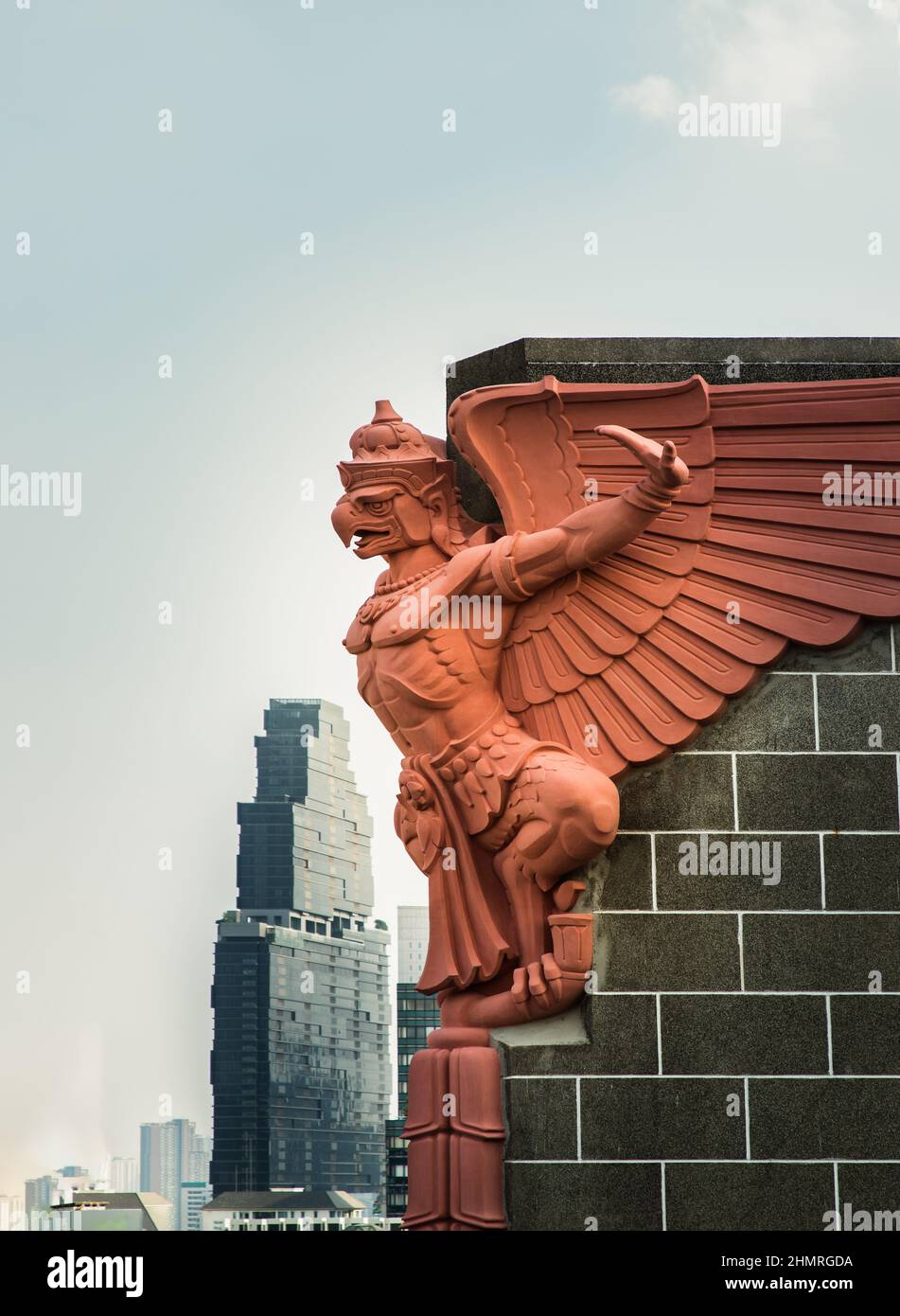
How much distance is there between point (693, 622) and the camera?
905 centimetres

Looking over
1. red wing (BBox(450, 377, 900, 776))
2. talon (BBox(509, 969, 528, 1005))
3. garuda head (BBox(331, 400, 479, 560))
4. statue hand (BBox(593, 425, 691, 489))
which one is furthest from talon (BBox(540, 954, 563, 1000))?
statue hand (BBox(593, 425, 691, 489))

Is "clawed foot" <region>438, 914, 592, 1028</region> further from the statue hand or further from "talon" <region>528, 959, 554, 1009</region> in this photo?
the statue hand

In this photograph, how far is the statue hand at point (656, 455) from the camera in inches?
340

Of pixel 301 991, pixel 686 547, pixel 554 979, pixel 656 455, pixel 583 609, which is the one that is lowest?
pixel 301 991

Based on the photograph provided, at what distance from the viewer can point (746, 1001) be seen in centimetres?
868

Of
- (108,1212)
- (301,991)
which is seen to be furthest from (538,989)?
(301,991)

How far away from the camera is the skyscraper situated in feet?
134

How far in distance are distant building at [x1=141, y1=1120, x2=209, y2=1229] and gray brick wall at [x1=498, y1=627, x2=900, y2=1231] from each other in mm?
26856

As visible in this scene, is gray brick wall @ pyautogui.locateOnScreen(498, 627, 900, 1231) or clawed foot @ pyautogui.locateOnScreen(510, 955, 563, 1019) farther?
clawed foot @ pyautogui.locateOnScreen(510, 955, 563, 1019)

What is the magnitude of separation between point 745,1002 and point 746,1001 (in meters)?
0.01

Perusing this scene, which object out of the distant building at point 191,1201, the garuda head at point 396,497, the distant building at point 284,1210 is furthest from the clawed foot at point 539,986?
the distant building at point 191,1201

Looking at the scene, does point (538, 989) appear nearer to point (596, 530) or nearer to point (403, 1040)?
point (596, 530)

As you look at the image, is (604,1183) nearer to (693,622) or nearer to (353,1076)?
(693,622)
